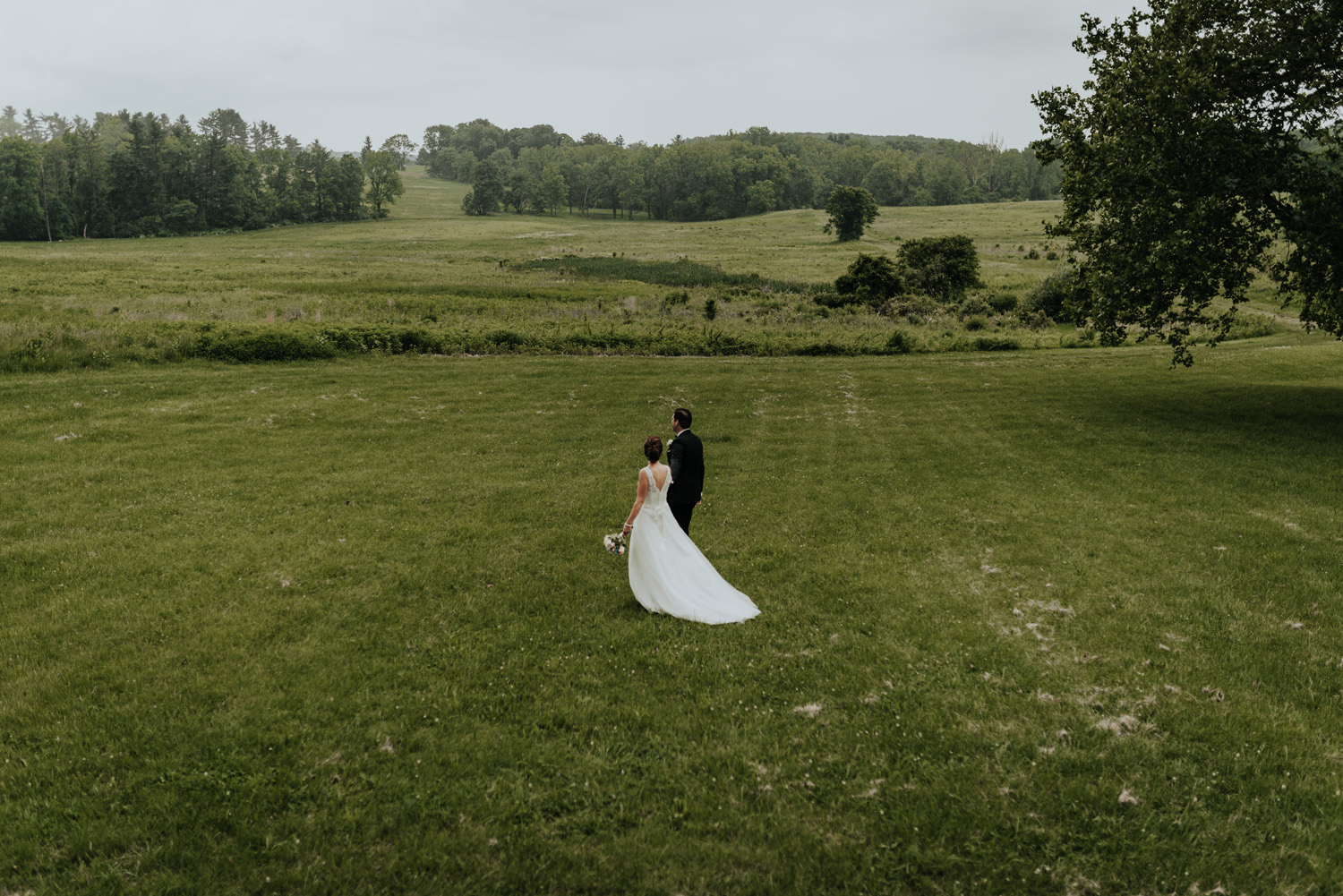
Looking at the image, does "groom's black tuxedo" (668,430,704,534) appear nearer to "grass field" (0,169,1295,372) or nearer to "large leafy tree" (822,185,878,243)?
"grass field" (0,169,1295,372)

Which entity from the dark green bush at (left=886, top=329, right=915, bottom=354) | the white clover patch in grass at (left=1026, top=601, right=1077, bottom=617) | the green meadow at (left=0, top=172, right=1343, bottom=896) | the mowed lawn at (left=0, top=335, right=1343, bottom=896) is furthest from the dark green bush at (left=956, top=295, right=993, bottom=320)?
the white clover patch in grass at (left=1026, top=601, right=1077, bottom=617)

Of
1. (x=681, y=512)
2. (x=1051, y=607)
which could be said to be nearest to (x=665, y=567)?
(x=681, y=512)

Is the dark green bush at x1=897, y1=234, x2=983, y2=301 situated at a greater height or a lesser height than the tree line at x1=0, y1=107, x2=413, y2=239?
lesser

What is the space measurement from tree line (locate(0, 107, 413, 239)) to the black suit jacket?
16136 cm

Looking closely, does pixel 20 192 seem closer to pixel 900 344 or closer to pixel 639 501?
pixel 900 344

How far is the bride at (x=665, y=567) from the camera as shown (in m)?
11.9

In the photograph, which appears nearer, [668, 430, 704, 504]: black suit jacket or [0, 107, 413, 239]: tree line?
[668, 430, 704, 504]: black suit jacket

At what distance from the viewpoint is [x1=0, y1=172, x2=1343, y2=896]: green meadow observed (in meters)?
6.94

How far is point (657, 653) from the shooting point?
10586mm

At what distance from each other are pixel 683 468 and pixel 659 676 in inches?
162

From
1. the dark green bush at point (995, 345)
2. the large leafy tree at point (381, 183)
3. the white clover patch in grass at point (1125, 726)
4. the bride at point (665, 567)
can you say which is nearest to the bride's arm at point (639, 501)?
the bride at point (665, 567)

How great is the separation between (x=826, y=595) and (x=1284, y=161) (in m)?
23.1

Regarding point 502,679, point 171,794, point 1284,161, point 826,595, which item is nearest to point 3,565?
point 171,794

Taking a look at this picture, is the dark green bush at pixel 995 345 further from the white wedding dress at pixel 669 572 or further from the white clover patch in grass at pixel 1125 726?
the white clover patch in grass at pixel 1125 726
